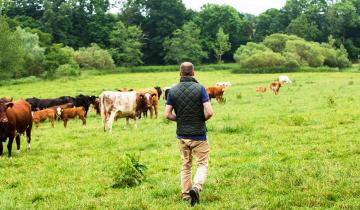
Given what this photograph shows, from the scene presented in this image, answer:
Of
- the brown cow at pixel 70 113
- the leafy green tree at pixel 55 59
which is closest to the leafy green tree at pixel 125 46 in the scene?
the leafy green tree at pixel 55 59

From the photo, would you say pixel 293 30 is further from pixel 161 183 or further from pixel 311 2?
pixel 161 183

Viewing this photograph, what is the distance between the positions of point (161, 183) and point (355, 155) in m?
5.00

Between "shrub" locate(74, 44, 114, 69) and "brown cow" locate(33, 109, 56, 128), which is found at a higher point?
"shrub" locate(74, 44, 114, 69)

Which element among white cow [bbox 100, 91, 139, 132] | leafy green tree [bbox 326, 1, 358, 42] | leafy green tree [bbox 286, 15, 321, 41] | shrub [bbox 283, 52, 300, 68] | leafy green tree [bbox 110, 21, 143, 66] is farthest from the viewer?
leafy green tree [bbox 326, 1, 358, 42]

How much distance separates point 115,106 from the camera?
2089 cm

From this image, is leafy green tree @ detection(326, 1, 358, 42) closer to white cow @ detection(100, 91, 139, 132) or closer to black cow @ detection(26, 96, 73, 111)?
black cow @ detection(26, 96, 73, 111)

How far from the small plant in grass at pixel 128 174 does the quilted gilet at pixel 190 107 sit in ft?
7.02

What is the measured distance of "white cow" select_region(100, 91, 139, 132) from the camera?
813 inches

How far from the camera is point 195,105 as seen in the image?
850cm

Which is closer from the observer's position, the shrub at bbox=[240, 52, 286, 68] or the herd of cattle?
the herd of cattle

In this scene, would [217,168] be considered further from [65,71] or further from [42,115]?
[65,71]

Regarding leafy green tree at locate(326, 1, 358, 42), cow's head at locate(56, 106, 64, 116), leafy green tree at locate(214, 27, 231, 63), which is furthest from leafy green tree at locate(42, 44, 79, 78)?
leafy green tree at locate(326, 1, 358, 42)

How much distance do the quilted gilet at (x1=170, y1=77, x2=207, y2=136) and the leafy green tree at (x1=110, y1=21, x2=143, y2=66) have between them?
92.6m

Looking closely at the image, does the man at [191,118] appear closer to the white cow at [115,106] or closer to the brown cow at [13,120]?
the brown cow at [13,120]
